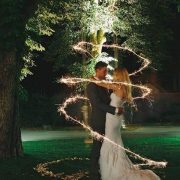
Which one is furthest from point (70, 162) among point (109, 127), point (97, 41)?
point (97, 41)

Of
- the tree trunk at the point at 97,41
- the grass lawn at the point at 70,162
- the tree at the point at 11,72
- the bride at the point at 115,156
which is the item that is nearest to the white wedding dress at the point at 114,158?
the bride at the point at 115,156

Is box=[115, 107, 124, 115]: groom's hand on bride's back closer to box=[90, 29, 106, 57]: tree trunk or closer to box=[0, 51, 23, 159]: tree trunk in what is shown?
box=[0, 51, 23, 159]: tree trunk

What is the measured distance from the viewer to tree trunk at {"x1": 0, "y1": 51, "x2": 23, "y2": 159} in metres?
14.1

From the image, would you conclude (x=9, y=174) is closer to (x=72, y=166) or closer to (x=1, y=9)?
(x=72, y=166)

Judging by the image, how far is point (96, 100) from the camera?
916 cm

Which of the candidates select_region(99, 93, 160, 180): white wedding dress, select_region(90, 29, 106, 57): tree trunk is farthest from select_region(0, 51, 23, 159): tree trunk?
select_region(90, 29, 106, 57): tree trunk

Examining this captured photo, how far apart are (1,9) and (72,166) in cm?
402

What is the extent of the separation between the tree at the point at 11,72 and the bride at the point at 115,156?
4915mm

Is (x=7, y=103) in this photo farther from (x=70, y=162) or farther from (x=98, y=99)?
(x=98, y=99)

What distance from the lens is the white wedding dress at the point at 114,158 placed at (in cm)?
913

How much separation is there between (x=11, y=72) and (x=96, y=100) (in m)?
5.47

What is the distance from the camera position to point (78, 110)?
39531 mm

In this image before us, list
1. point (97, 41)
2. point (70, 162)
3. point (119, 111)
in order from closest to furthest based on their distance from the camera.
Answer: point (119, 111) < point (70, 162) < point (97, 41)

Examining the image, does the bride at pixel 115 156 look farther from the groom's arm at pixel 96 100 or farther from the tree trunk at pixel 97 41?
the tree trunk at pixel 97 41
